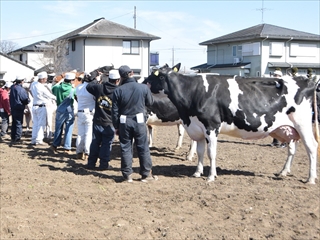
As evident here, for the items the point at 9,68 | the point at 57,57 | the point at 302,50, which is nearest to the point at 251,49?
the point at 302,50

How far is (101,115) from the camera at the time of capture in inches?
417

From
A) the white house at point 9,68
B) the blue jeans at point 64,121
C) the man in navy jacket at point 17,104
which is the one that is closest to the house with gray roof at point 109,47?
the white house at point 9,68

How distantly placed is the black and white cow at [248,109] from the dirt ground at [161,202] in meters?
0.90

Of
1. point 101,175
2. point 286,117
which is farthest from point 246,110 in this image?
point 101,175

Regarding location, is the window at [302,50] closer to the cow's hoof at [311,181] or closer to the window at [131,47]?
the window at [131,47]

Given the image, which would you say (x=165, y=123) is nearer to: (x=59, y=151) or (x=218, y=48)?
(x=59, y=151)

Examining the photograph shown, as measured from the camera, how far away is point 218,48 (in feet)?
183

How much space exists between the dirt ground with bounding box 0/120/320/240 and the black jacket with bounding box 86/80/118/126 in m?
1.15

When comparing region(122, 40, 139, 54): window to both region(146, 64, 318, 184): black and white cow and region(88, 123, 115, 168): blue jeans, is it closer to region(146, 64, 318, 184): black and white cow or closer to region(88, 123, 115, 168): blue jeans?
region(88, 123, 115, 168): blue jeans

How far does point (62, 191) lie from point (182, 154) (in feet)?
16.2

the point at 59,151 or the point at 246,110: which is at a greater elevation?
the point at 246,110

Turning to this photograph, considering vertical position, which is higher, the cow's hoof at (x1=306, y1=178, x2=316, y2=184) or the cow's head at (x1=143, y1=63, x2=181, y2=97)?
the cow's head at (x1=143, y1=63, x2=181, y2=97)

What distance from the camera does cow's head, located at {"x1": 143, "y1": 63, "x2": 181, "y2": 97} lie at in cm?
1016

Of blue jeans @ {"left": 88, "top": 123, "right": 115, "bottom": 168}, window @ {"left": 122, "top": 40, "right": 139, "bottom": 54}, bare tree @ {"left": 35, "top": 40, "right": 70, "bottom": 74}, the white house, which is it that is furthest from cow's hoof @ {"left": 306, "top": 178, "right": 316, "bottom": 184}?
the white house
